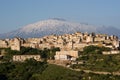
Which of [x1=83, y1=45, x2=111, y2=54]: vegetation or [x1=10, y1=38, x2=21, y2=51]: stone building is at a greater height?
[x1=10, y1=38, x2=21, y2=51]: stone building

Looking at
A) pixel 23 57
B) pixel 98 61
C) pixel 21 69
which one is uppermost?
pixel 23 57

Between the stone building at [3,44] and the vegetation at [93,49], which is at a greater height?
the stone building at [3,44]

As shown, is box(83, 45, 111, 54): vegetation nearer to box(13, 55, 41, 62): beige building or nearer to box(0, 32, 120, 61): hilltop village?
box(0, 32, 120, 61): hilltop village

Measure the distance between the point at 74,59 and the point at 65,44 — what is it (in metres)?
8.15

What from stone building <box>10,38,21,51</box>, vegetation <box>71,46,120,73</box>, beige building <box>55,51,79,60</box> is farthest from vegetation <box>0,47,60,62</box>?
vegetation <box>71,46,120,73</box>

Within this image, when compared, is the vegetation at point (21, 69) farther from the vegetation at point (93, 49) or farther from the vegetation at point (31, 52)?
the vegetation at point (93, 49)

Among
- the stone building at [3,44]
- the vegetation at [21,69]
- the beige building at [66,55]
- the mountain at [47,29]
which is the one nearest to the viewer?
the vegetation at [21,69]

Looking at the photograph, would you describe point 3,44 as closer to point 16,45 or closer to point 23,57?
point 16,45

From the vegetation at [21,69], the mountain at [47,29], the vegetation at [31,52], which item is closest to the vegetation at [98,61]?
the vegetation at [21,69]

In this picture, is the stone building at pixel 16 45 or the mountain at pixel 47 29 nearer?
the stone building at pixel 16 45

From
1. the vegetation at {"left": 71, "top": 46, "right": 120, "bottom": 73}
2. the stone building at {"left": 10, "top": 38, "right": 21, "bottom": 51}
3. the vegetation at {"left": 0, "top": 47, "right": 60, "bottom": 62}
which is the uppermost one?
the stone building at {"left": 10, "top": 38, "right": 21, "bottom": 51}

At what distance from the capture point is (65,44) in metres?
47.9

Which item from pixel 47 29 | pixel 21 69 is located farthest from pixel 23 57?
pixel 47 29

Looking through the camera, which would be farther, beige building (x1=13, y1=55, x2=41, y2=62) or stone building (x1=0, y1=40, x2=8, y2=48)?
stone building (x1=0, y1=40, x2=8, y2=48)
